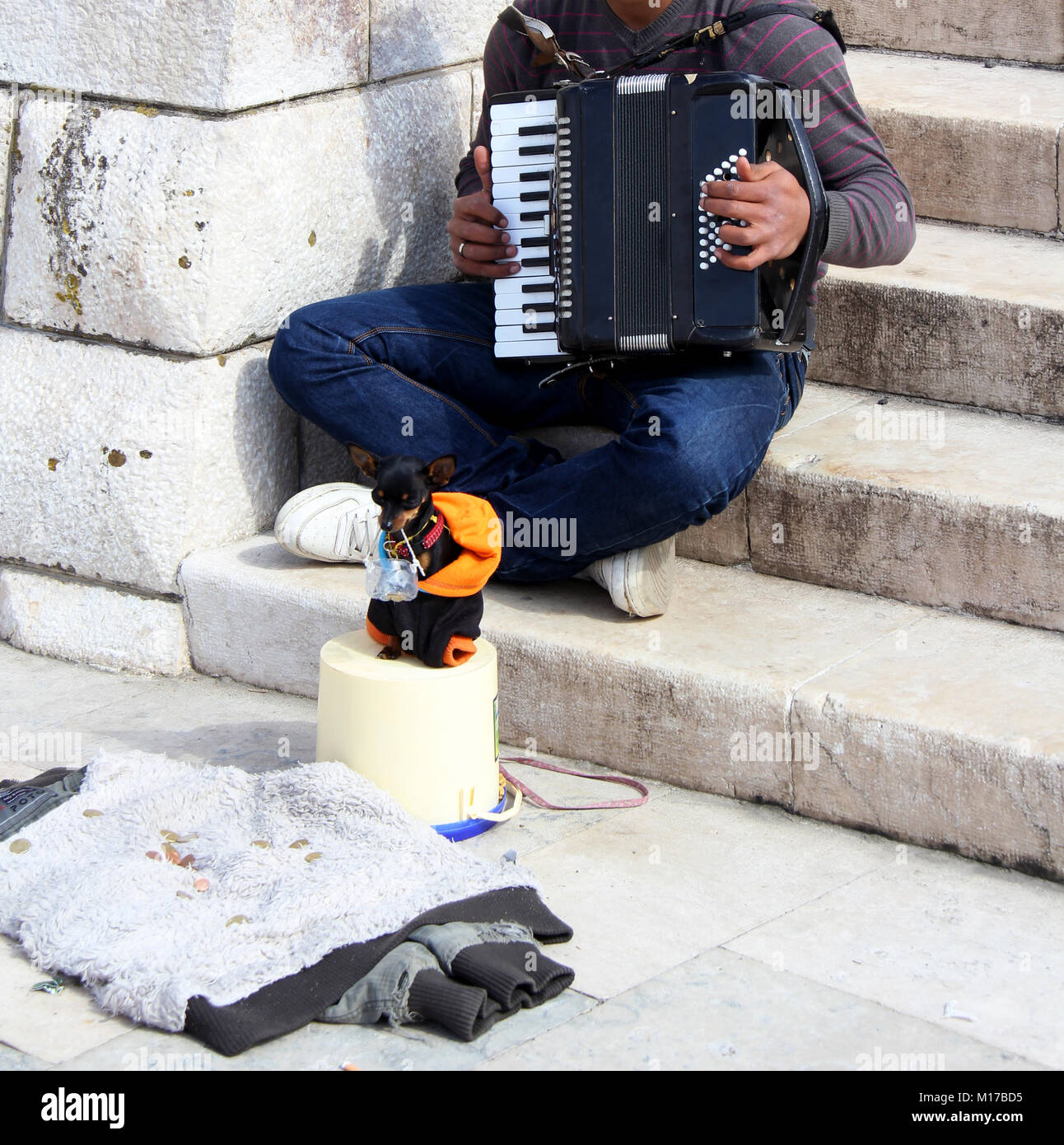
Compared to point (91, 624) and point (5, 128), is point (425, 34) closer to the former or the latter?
point (5, 128)

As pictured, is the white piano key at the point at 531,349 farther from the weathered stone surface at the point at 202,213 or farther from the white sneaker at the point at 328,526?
the weathered stone surface at the point at 202,213

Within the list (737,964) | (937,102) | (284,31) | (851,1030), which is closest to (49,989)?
(737,964)

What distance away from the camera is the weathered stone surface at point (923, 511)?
2.98 m

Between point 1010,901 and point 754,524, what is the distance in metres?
1.12

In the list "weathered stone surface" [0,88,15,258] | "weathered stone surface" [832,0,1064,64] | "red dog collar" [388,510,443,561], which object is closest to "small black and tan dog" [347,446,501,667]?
"red dog collar" [388,510,443,561]

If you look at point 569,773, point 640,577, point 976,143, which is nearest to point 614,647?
point 640,577

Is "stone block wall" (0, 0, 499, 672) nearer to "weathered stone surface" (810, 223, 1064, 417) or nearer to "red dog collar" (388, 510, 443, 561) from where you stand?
"red dog collar" (388, 510, 443, 561)

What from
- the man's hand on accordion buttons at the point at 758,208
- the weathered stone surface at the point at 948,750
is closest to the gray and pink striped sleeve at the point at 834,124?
the man's hand on accordion buttons at the point at 758,208

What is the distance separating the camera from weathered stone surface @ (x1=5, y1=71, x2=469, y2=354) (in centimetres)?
328

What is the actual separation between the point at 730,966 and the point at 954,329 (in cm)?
180

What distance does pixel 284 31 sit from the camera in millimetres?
3324

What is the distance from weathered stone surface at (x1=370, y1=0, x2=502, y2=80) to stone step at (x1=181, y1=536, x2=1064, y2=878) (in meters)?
1.26

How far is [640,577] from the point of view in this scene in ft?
9.93
